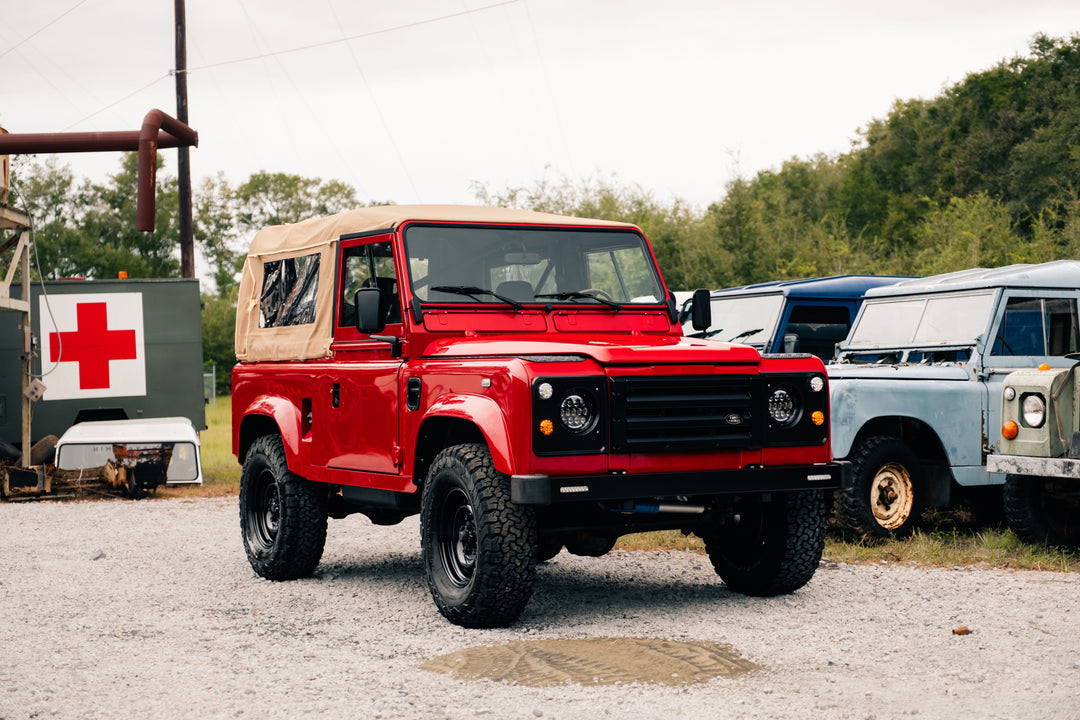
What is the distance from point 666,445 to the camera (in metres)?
6.65

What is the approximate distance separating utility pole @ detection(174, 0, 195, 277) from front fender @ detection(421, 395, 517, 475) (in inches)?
632

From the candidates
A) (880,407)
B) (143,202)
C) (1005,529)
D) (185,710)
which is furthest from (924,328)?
(185,710)

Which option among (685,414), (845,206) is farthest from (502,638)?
(845,206)

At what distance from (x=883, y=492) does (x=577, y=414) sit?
4219 mm

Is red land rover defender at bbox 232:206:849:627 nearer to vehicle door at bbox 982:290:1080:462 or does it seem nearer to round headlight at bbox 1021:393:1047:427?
round headlight at bbox 1021:393:1047:427

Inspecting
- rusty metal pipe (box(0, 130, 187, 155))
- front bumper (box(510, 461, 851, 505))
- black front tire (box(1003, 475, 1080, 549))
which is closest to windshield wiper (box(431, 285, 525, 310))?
front bumper (box(510, 461, 851, 505))

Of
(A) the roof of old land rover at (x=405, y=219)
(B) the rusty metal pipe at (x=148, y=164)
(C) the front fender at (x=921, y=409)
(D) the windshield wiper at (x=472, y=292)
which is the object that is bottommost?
(C) the front fender at (x=921, y=409)

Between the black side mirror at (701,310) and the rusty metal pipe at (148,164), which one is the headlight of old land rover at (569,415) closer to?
the black side mirror at (701,310)

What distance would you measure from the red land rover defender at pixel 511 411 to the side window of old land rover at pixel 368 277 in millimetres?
17

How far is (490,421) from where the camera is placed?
256 inches

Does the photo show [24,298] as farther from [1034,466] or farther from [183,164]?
[1034,466]

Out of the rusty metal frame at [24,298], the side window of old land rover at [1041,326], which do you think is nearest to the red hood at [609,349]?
the side window of old land rover at [1041,326]

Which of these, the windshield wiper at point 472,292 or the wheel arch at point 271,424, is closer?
the windshield wiper at point 472,292

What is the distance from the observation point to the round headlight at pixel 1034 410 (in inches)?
328
